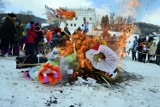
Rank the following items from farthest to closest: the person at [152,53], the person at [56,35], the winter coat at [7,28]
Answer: the person at [152,53] → the person at [56,35] → the winter coat at [7,28]

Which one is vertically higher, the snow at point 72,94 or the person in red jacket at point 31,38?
the person in red jacket at point 31,38

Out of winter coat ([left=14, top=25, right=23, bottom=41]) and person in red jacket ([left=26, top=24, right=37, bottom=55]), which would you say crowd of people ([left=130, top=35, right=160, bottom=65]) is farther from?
winter coat ([left=14, top=25, right=23, bottom=41])

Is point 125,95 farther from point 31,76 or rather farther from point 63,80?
point 31,76

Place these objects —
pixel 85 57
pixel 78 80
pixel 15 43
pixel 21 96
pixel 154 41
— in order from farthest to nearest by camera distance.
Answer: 1. pixel 154 41
2. pixel 15 43
3. pixel 85 57
4. pixel 78 80
5. pixel 21 96

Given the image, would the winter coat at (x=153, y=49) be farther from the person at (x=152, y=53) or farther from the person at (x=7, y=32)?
the person at (x=7, y=32)

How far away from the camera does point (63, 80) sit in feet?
24.7

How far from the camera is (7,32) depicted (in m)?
12.4

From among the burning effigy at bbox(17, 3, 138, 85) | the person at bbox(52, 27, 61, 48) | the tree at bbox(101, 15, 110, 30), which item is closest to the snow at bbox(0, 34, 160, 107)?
the burning effigy at bbox(17, 3, 138, 85)

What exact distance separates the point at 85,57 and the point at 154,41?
1362 cm

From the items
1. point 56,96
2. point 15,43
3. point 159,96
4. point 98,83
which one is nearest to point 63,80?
point 98,83

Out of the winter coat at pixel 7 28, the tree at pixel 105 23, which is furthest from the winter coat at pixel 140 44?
the winter coat at pixel 7 28

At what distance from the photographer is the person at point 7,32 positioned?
12391 millimetres

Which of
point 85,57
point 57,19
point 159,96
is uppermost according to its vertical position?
point 57,19

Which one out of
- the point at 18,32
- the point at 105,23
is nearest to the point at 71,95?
the point at 105,23
